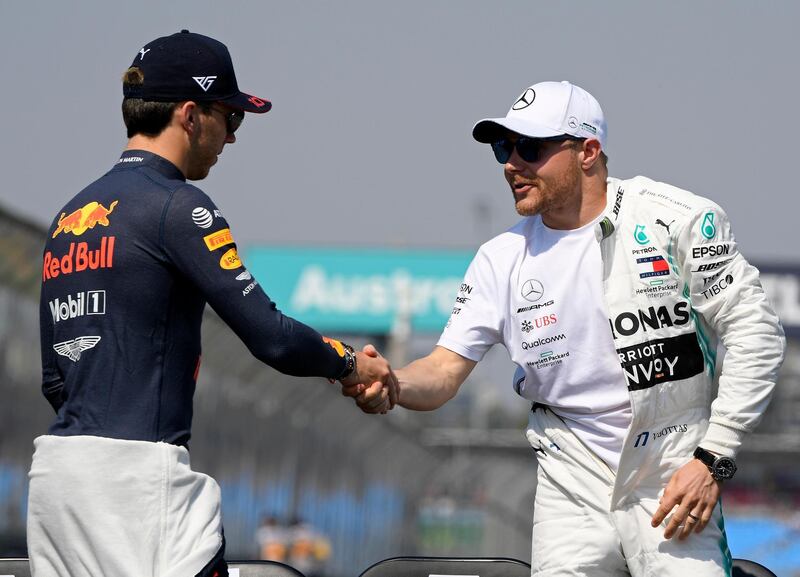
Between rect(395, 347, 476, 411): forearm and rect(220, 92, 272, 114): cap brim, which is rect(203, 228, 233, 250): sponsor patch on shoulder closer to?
rect(220, 92, 272, 114): cap brim

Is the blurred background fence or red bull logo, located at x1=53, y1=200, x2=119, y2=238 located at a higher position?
red bull logo, located at x1=53, y1=200, x2=119, y2=238

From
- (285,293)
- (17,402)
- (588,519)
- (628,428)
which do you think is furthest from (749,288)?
(285,293)

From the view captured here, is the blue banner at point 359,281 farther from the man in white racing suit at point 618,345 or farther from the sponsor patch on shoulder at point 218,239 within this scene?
the sponsor patch on shoulder at point 218,239

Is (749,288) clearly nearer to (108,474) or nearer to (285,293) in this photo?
(108,474)

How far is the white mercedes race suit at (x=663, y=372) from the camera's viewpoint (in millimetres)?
4508

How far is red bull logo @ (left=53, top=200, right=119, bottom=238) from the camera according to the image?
12.7 feet

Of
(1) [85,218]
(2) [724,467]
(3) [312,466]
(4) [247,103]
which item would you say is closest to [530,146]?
(4) [247,103]

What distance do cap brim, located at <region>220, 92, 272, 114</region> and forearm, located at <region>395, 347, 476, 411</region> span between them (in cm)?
130

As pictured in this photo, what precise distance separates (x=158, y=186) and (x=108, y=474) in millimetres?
806

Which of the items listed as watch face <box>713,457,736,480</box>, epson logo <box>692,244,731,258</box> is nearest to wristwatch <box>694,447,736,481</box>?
watch face <box>713,457,736,480</box>

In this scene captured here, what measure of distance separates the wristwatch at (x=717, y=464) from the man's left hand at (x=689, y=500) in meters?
0.02

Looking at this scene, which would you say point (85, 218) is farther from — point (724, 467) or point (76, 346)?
point (724, 467)

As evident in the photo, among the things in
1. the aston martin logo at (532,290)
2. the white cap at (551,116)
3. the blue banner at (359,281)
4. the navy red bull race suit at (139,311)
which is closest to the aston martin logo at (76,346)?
the navy red bull race suit at (139,311)

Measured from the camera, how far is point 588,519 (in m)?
4.69
